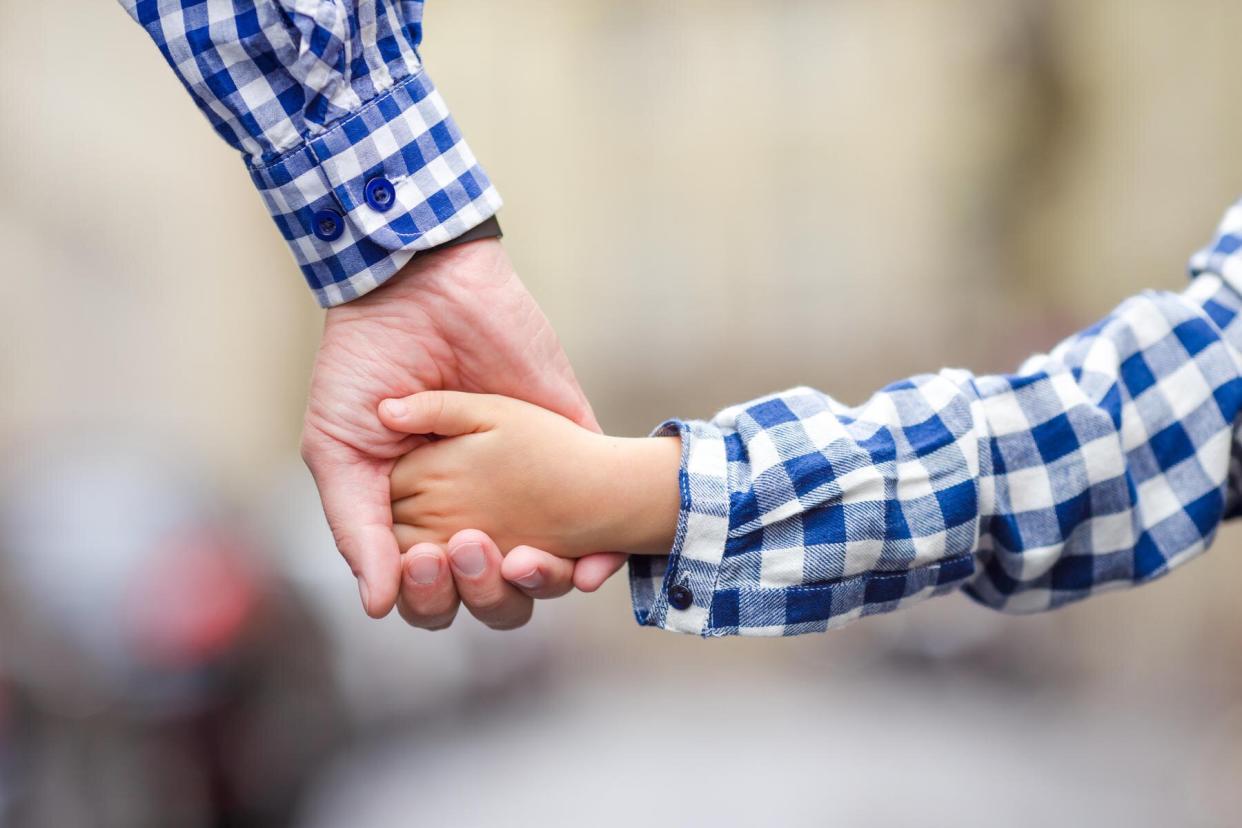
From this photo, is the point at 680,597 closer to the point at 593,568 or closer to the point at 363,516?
the point at 593,568

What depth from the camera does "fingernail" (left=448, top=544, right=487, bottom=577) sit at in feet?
2.81

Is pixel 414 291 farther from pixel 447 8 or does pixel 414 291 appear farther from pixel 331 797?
pixel 447 8

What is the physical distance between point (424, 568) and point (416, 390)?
0.50 feet

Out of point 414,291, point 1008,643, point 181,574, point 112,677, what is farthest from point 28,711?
point 1008,643

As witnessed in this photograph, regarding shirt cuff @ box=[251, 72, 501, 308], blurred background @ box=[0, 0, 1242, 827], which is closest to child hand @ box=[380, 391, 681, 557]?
shirt cuff @ box=[251, 72, 501, 308]

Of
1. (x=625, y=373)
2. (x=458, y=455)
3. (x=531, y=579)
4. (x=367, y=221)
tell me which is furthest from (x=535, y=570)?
(x=625, y=373)

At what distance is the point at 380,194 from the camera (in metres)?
0.82

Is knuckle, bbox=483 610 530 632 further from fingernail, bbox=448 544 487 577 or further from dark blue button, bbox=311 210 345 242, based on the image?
dark blue button, bbox=311 210 345 242

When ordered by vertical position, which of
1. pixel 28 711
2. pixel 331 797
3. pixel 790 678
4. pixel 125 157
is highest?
pixel 125 157

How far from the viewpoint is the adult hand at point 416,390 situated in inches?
34.0

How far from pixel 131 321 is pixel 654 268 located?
1524 millimetres

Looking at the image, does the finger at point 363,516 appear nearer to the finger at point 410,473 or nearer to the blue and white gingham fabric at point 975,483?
the finger at point 410,473

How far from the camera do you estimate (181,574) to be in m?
2.12

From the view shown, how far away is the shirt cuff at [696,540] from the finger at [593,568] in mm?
47
